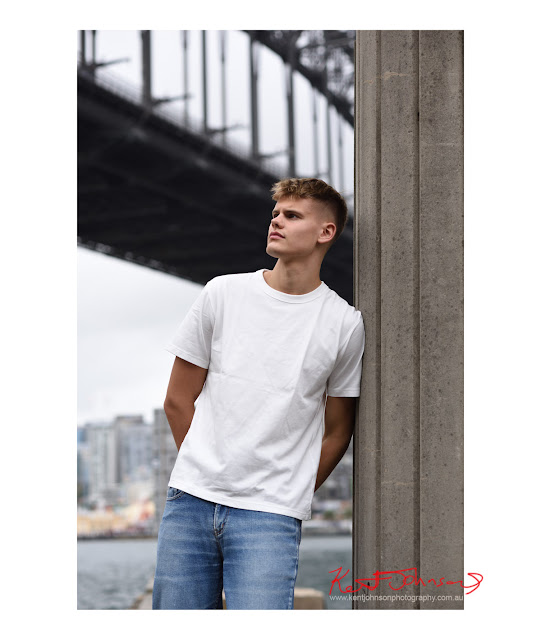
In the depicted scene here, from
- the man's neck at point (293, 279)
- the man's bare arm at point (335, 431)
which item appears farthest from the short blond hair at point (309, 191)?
the man's bare arm at point (335, 431)

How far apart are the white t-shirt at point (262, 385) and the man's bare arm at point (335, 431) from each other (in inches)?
1.6

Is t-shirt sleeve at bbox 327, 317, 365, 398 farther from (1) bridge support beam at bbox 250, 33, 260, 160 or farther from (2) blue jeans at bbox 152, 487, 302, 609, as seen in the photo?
(1) bridge support beam at bbox 250, 33, 260, 160

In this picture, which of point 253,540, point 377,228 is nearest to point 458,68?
point 377,228

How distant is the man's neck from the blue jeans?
0.65 m

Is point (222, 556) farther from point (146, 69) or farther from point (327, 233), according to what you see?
point (146, 69)

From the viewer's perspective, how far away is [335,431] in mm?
2896

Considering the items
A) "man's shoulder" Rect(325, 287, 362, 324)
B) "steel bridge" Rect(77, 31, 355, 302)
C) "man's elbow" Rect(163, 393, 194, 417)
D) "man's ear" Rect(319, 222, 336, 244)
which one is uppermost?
"steel bridge" Rect(77, 31, 355, 302)

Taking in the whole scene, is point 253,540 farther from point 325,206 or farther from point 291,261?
point 325,206

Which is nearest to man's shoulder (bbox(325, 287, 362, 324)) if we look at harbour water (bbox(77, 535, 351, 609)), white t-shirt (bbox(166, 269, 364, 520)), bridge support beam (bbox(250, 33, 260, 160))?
white t-shirt (bbox(166, 269, 364, 520))

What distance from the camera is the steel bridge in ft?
56.2

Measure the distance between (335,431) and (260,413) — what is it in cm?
29

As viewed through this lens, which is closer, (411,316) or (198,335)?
(411,316)

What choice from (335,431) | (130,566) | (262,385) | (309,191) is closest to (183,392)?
(262,385)

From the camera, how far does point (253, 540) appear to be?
8.62 ft
